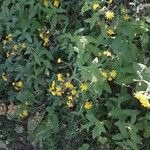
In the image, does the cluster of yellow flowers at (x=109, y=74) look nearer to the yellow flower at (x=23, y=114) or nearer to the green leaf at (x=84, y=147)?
the green leaf at (x=84, y=147)

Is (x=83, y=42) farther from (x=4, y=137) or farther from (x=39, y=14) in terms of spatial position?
(x=4, y=137)

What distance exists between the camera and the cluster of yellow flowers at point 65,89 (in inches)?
123

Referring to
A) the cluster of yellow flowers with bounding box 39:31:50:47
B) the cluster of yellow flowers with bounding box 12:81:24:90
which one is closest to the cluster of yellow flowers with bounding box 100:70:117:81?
the cluster of yellow flowers with bounding box 39:31:50:47

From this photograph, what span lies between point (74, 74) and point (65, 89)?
16 cm

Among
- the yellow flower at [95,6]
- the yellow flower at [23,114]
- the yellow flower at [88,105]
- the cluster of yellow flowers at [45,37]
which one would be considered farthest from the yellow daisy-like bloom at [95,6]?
the yellow flower at [23,114]

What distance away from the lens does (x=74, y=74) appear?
313 centimetres

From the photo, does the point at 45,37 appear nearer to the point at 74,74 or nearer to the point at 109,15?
the point at 74,74

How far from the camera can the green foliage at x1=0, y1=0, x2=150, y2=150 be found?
294 cm

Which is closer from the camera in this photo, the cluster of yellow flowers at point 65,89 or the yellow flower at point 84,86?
the yellow flower at point 84,86

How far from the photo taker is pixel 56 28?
11.6ft

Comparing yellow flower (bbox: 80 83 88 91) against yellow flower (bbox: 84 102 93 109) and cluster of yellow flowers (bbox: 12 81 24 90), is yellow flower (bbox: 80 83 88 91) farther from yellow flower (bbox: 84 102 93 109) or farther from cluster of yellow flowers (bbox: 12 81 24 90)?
cluster of yellow flowers (bbox: 12 81 24 90)

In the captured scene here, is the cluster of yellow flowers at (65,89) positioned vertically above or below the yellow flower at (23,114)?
above

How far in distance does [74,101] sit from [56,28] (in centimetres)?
71

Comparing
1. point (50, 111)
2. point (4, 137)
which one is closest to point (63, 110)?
point (50, 111)
